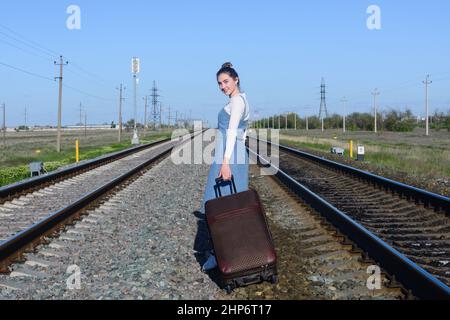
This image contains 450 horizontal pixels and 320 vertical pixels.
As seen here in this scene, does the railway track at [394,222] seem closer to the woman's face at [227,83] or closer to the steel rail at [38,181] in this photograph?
the woman's face at [227,83]

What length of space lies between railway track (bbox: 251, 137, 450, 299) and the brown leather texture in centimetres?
125

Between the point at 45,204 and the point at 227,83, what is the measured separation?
20.9ft

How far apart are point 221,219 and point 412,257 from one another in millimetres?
2354

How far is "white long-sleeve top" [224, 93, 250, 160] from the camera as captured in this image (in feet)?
17.3

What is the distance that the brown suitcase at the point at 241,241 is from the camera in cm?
502

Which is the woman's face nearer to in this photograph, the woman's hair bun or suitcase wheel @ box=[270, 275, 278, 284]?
the woman's hair bun

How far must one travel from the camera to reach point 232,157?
225 inches

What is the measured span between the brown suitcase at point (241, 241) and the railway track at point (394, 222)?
1232 millimetres

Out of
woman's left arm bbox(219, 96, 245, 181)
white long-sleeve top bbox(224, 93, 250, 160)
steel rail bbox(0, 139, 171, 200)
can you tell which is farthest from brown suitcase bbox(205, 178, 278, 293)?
steel rail bbox(0, 139, 171, 200)

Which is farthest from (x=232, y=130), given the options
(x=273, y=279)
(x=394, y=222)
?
(x=394, y=222)
